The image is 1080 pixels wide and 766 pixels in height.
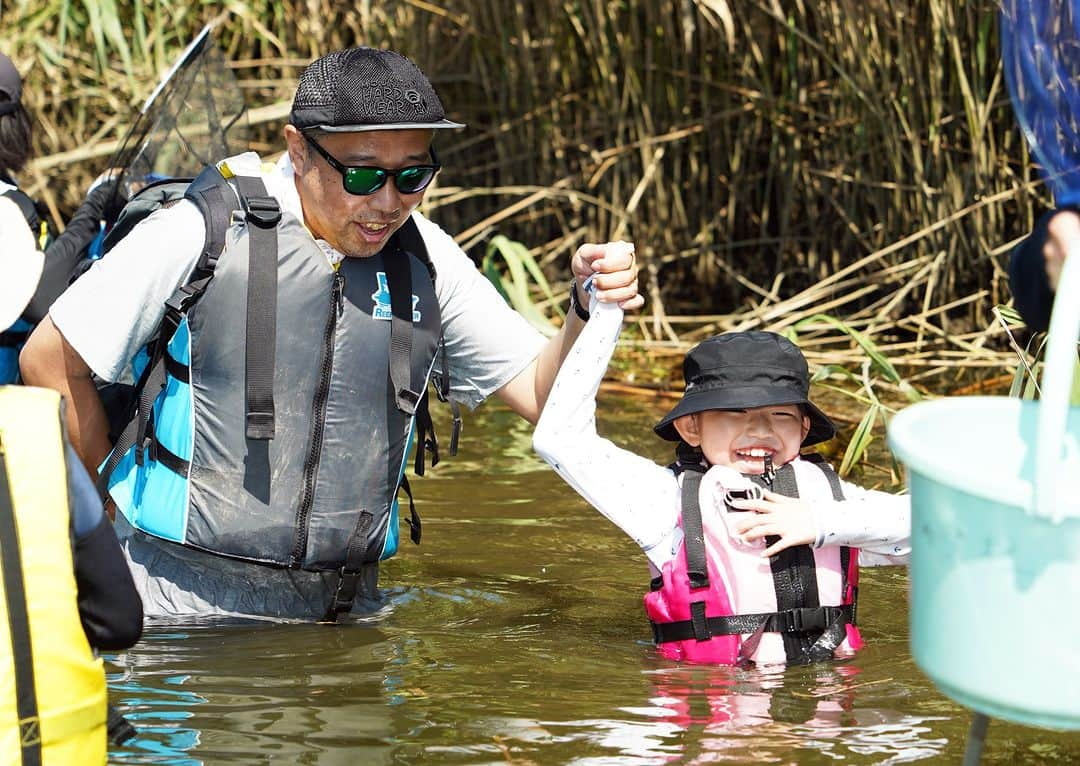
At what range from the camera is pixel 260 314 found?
12.5ft

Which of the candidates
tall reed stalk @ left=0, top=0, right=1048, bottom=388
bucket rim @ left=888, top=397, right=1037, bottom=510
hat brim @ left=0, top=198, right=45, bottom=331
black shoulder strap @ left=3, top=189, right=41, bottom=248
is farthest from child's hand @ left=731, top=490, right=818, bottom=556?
tall reed stalk @ left=0, top=0, right=1048, bottom=388

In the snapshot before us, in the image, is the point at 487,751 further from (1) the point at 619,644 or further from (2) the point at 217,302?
(2) the point at 217,302

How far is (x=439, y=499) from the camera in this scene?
5.62m

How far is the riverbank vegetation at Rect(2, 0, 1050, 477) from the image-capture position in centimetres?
681

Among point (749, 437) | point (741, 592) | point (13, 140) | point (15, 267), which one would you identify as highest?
point (13, 140)

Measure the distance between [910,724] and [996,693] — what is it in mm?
1154

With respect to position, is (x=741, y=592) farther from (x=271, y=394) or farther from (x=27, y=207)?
(x=27, y=207)

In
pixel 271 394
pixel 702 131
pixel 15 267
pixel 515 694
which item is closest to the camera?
pixel 15 267

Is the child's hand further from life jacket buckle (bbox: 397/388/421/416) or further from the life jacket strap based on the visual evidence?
life jacket buckle (bbox: 397/388/421/416)

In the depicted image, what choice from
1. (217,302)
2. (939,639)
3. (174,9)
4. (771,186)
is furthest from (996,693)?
(174,9)

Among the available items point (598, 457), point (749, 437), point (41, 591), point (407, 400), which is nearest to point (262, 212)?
point (407, 400)

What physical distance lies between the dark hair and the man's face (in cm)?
170

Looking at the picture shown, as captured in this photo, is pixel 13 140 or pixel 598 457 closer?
pixel 598 457

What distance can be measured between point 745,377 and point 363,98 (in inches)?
40.9
